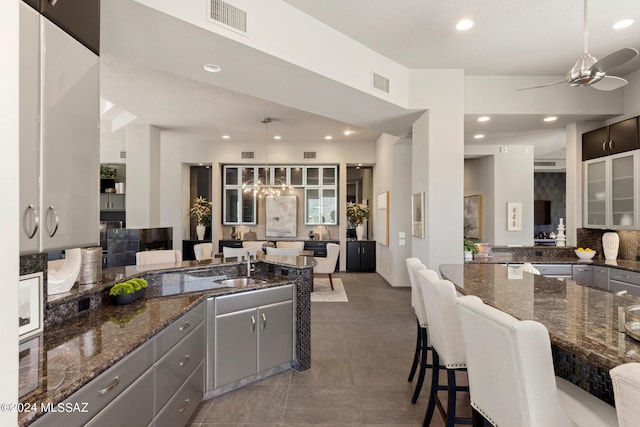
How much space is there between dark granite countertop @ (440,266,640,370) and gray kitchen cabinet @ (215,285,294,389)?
1.58 meters

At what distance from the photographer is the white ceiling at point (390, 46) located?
2812mm

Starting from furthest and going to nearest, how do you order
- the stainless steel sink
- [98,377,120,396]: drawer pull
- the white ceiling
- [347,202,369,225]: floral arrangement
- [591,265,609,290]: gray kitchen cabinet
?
[347,202,369,225]: floral arrangement < [591,265,609,290]: gray kitchen cabinet < the stainless steel sink < the white ceiling < [98,377,120,396]: drawer pull

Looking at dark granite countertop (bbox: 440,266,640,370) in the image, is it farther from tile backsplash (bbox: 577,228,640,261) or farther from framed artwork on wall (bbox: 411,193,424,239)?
tile backsplash (bbox: 577,228,640,261)

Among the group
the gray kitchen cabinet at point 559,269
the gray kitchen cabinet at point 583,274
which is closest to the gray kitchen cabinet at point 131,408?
the gray kitchen cabinet at point 559,269

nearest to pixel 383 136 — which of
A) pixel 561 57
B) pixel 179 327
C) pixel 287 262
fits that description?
pixel 561 57

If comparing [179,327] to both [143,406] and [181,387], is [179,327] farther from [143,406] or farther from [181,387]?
[143,406]

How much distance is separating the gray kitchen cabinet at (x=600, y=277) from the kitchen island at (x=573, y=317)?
2268 millimetres

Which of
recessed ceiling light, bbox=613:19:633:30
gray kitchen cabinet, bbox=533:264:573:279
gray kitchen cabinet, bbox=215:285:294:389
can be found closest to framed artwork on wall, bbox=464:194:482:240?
gray kitchen cabinet, bbox=533:264:573:279

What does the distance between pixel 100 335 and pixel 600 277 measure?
542 centimetres

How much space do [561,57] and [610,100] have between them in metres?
1.22

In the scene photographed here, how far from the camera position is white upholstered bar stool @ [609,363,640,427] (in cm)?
83

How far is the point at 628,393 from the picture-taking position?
0.85 meters

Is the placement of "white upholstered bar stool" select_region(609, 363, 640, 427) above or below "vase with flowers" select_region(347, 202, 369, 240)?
below

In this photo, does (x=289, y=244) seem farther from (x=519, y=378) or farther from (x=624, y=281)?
(x=519, y=378)
